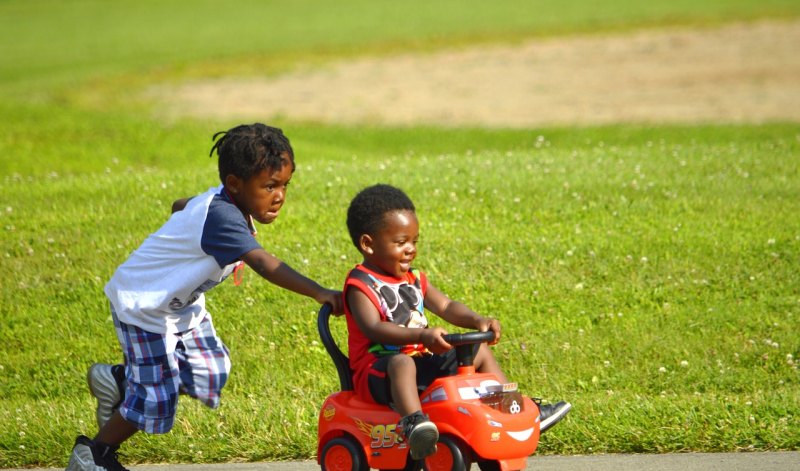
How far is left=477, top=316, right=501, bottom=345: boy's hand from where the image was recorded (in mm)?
4438

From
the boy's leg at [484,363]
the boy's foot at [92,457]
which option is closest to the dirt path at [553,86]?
the boy's leg at [484,363]

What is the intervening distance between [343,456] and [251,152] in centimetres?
130

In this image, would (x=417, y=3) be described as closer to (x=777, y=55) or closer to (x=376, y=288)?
(x=777, y=55)

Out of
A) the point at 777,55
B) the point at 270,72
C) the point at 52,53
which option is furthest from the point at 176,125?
the point at 52,53

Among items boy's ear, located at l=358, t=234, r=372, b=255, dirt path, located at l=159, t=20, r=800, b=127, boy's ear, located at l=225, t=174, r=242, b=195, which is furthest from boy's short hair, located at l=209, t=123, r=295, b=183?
dirt path, located at l=159, t=20, r=800, b=127

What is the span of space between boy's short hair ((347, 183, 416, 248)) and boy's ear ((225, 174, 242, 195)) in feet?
1.63

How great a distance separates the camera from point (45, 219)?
30.2 ft

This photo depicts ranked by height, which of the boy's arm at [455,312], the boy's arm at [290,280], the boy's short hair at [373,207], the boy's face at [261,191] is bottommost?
the boy's arm at [455,312]

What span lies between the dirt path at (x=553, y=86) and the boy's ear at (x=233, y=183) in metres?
14.6

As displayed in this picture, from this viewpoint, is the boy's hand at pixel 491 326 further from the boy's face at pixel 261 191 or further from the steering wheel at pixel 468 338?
the boy's face at pixel 261 191

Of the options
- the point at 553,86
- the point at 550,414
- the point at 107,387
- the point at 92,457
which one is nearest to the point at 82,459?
the point at 92,457

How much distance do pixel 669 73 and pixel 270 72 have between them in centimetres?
928

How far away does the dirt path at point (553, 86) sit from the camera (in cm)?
2041

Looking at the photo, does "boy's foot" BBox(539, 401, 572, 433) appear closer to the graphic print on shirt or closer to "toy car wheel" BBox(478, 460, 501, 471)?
"toy car wheel" BBox(478, 460, 501, 471)
